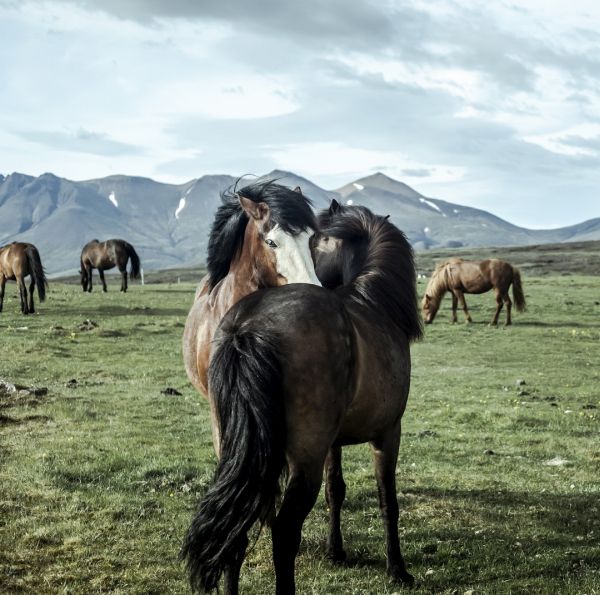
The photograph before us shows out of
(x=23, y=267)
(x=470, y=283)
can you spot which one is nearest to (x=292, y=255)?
(x=23, y=267)

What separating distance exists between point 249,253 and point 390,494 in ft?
7.52

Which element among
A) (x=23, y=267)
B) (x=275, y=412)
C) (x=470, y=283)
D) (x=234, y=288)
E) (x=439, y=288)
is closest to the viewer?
(x=275, y=412)

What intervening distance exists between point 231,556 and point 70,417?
7562mm

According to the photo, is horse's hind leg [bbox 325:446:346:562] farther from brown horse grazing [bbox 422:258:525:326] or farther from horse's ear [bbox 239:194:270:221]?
brown horse grazing [bbox 422:258:525:326]

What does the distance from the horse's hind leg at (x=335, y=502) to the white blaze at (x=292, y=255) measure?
148 centimetres

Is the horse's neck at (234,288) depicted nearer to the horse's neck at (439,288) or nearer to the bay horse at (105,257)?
the horse's neck at (439,288)

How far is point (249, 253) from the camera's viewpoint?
234 inches

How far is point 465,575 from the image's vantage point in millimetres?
5461

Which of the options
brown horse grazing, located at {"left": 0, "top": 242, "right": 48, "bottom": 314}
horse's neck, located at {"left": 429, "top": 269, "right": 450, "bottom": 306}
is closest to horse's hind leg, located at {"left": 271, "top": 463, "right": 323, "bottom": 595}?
brown horse grazing, located at {"left": 0, "top": 242, "right": 48, "bottom": 314}

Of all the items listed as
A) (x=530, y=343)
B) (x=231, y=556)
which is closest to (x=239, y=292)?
(x=231, y=556)

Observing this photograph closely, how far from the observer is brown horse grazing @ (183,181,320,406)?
568 cm

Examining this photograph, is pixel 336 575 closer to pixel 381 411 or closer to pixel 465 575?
pixel 465 575

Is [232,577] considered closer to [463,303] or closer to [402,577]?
[402,577]

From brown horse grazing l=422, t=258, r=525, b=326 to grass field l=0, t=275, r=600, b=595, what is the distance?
7.95 meters
